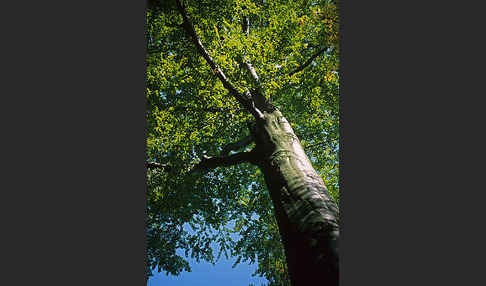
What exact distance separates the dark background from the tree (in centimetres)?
38

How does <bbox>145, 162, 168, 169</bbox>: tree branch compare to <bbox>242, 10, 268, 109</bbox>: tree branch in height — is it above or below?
below

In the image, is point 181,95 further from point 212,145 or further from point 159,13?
point 159,13

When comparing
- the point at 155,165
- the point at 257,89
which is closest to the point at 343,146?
the point at 257,89

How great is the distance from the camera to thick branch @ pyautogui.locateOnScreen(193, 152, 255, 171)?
2.43 meters

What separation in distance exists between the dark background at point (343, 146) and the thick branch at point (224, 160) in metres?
0.89

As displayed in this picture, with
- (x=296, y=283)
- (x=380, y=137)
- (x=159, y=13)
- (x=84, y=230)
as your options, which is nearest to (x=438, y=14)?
(x=380, y=137)

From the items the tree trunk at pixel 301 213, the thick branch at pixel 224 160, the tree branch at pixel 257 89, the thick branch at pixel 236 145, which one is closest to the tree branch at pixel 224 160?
the thick branch at pixel 224 160

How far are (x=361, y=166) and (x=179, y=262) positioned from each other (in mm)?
1807

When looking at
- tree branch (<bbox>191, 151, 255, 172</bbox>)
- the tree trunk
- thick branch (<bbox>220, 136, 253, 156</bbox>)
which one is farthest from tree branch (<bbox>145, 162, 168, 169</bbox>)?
the tree trunk

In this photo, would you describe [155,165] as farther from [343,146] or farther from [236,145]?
[343,146]

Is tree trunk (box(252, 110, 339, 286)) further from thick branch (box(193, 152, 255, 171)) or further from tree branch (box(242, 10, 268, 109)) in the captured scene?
tree branch (box(242, 10, 268, 109))

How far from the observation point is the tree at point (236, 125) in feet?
7.17

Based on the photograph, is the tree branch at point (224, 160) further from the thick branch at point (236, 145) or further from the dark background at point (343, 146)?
the dark background at point (343, 146)

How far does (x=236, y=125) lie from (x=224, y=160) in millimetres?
782
